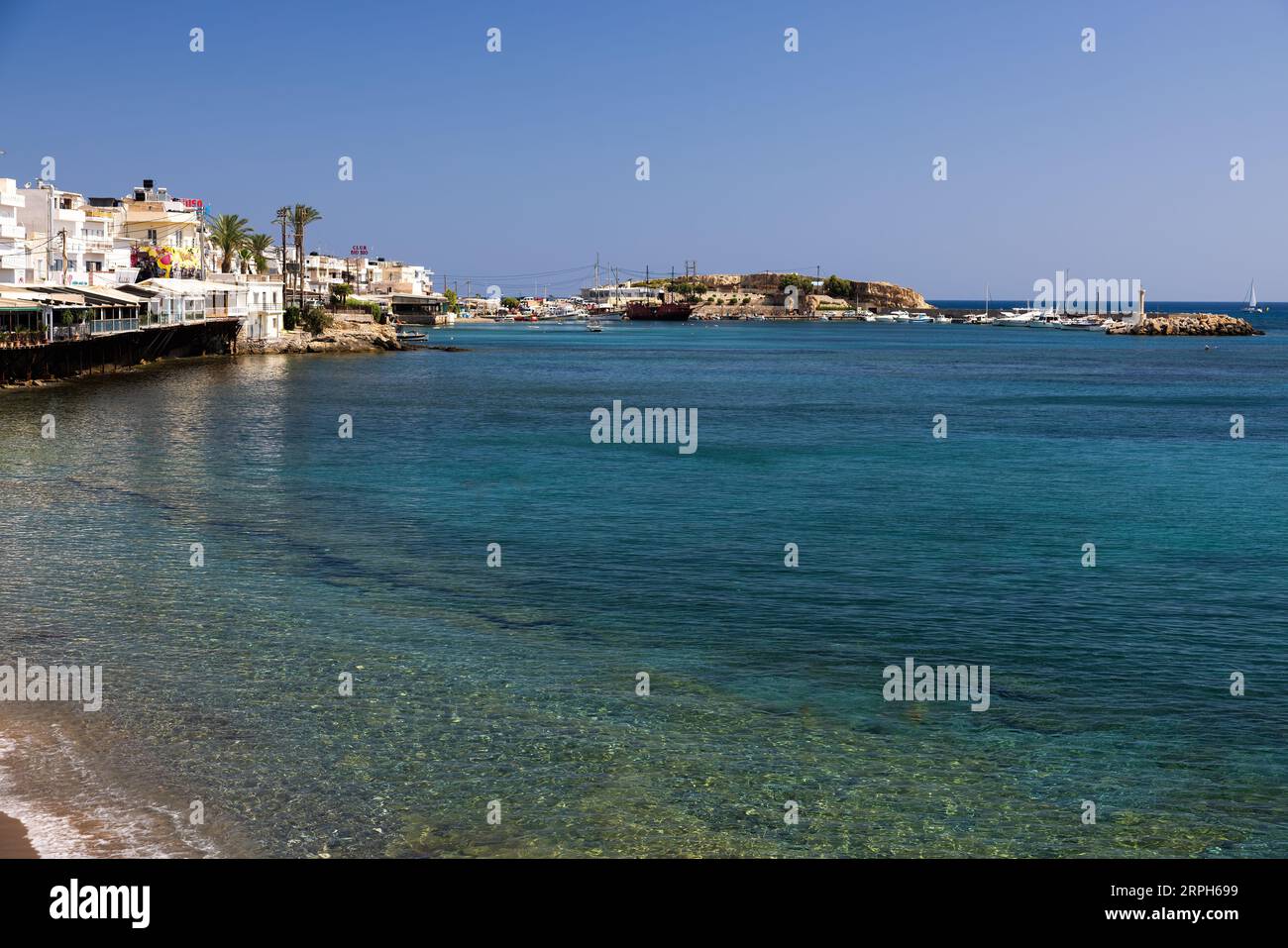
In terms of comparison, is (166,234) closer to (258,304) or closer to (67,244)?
(258,304)

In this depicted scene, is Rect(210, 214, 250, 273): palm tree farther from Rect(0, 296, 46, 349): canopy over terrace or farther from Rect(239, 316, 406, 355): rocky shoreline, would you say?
Rect(0, 296, 46, 349): canopy over terrace

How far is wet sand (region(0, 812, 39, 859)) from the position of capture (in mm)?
12172

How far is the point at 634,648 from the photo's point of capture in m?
20.7

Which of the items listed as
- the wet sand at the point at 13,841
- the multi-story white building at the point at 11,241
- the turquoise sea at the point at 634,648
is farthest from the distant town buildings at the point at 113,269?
the wet sand at the point at 13,841

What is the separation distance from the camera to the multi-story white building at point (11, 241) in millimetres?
87812

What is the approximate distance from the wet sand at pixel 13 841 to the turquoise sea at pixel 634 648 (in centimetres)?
35

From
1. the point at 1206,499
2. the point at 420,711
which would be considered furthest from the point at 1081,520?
the point at 420,711

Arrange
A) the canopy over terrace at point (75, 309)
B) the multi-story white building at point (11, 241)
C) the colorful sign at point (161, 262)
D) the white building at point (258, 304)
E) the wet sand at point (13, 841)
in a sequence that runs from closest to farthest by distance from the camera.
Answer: the wet sand at point (13, 841)
the canopy over terrace at point (75, 309)
the multi-story white building at point (11, 241)
the colorful sign at point (161, 262)
the white building at point (258, 304)

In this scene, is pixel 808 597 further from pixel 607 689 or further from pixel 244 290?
pixel 244 290

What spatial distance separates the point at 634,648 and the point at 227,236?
131224mm

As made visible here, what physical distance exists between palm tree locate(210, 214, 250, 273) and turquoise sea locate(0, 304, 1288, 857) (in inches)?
3768

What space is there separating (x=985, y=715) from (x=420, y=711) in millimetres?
8036

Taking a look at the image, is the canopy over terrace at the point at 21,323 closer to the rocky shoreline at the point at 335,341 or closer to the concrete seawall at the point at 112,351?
the concrete seawall at the point at 112,351

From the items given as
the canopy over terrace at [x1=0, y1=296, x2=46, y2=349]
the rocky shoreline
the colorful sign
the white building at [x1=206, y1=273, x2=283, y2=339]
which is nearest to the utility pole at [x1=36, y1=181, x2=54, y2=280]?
the colorful sign
